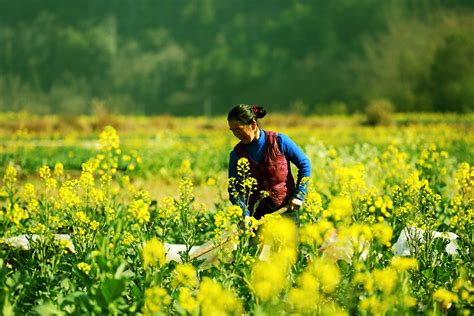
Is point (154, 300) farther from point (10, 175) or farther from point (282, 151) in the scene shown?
point (10, 175)

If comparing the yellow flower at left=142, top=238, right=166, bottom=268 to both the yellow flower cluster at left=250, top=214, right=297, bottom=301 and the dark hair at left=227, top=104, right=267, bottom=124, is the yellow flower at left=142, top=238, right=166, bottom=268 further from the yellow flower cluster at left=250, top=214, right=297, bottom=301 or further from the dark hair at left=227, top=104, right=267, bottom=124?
the dark hair at left=227, top=104, right=267, bottom=124

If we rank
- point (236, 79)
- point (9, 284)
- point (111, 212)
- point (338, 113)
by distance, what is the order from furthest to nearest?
point (236, 79)
point (338, 113)
point (111, 212)
point (9, 284)

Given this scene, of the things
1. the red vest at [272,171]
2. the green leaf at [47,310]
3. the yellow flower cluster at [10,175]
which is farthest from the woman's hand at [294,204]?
the yellow flower cluster at [10,175]

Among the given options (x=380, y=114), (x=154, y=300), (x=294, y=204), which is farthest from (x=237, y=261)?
(x=380, y=114)

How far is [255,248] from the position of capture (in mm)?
4340

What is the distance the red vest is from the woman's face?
0.13 metres

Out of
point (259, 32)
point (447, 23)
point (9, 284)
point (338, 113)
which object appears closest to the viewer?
point (9, 284)

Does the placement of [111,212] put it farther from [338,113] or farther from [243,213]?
[338,113]

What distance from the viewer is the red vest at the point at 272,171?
4.81 m

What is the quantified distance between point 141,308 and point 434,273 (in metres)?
1.83

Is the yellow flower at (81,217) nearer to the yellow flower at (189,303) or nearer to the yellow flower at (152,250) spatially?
the yellow flower at (152,250)

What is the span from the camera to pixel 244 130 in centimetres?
457

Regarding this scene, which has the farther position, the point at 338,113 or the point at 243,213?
the point at 338,113

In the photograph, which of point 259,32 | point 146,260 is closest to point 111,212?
point 146,260
